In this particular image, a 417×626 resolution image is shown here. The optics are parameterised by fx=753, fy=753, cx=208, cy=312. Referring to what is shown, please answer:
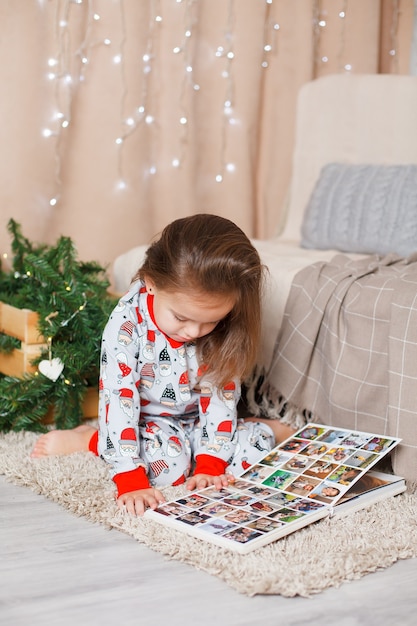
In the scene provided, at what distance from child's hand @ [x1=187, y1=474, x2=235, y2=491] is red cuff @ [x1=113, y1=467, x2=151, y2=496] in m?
0.08

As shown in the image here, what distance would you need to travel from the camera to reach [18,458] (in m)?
1.50

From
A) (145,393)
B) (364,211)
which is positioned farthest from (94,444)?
(364,211)

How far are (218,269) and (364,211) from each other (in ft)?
3.08

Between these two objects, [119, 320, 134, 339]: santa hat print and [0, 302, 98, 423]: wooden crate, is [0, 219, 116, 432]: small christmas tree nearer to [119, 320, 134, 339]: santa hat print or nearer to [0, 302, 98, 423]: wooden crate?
[0, 302, 98, 423]: wooden crate

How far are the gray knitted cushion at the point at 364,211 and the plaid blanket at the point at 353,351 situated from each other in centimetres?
22

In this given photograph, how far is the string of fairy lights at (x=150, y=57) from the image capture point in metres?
2.23

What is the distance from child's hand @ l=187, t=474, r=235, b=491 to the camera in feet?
4.42

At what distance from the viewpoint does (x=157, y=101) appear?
8.01 ft

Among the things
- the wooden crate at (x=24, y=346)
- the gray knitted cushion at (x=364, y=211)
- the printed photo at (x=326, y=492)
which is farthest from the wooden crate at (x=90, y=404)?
the gray knitted cushion at (x=364, y=211)

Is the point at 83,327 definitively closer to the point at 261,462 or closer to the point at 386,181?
the point at 261,462

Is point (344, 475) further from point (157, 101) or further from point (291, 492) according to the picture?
point (157, 101)

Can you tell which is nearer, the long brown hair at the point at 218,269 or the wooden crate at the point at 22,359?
the long brown hair at the point at 218,269

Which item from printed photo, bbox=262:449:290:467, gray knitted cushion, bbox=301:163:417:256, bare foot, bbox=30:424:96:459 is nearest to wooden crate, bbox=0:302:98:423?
bare foot, bbox=30:424:96:459

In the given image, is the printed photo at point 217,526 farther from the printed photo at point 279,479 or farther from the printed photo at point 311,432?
the printed photo at point 311,432
